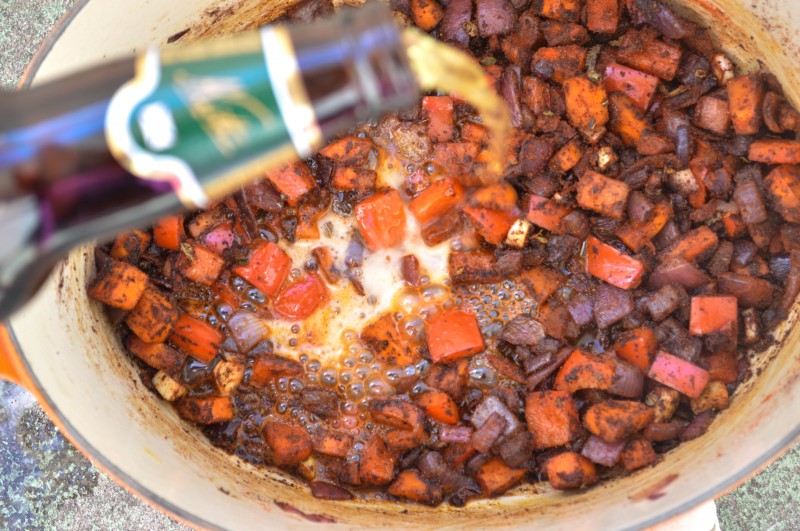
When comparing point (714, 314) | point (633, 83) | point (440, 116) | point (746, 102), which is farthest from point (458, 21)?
point (714, 314)

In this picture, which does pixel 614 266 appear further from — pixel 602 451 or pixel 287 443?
pixel 287 443

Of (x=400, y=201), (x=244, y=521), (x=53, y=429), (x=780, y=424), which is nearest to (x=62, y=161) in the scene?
(x=244, y=521)

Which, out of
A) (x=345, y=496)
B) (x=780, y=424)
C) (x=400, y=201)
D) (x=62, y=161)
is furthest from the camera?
(x=400, y=201)

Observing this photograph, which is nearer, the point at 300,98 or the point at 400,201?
the point at 300,98

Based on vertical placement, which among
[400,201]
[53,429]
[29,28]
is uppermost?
[29,28]

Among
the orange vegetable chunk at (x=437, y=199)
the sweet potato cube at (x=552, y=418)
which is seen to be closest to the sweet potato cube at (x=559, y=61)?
the orange vegetable chunk at (x=437, y=199)

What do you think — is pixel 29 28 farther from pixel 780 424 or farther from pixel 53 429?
pixel 780 424

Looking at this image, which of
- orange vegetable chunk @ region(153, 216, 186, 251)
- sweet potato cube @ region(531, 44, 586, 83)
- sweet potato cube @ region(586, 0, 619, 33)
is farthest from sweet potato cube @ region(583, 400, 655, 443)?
orange vegetable chunk @ region(153, 216, 186, 251)

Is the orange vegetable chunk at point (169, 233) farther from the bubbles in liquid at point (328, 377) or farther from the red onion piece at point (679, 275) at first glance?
the red onion piece at point (679, 275)
